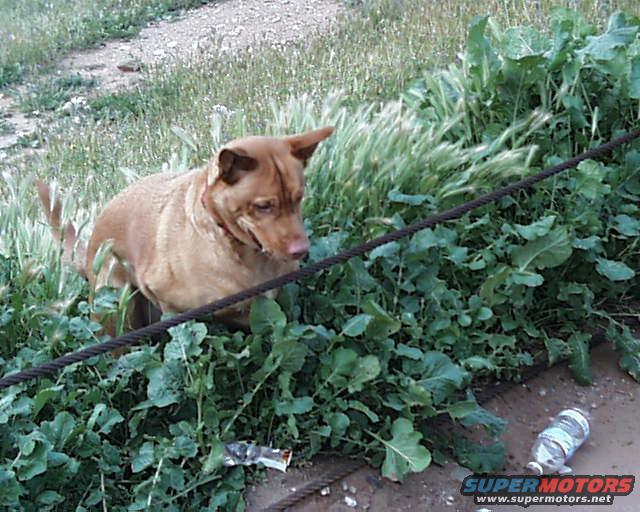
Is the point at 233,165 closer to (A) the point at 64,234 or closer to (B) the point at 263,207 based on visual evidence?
(B) the point at 263,207

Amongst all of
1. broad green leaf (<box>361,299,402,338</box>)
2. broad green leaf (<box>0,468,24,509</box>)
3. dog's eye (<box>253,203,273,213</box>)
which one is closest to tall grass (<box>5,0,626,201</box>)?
broad green leaf (<box>361,299,402,338</box>)

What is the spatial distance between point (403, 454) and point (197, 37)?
32.8 ft

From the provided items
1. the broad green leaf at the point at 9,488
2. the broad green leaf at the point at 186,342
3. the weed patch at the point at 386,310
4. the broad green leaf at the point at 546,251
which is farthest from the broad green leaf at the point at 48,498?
the broad green leaf at the point at 546,251

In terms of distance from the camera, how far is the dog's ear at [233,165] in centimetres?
293

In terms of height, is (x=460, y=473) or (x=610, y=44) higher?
(x=610, y=44)

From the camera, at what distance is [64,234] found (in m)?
4.00

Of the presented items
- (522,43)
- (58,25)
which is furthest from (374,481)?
(58,25)

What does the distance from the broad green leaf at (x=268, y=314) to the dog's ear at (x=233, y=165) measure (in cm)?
58

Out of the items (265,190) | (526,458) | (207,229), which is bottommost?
(526,458)

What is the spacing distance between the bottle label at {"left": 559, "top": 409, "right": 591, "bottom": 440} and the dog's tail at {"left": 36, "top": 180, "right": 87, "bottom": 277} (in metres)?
2.35

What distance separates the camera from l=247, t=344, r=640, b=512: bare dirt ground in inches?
133

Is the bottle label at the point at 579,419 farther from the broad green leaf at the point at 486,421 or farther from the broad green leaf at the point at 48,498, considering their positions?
the broad green leaf at the point at 48,498

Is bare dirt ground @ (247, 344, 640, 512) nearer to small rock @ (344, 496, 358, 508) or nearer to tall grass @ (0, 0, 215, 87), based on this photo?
small rock @ (344, 496, 358, 508)

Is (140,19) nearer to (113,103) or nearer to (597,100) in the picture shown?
(113,103)
